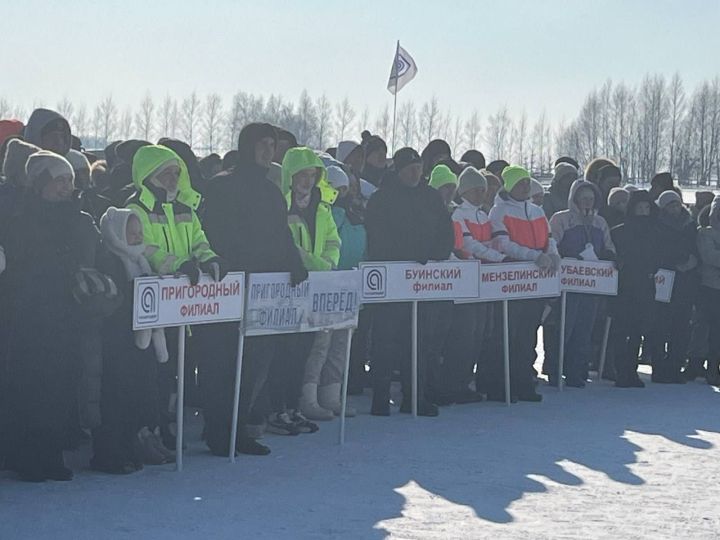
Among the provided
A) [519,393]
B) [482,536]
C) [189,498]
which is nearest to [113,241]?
[189,498]

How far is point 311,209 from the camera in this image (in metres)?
10.3

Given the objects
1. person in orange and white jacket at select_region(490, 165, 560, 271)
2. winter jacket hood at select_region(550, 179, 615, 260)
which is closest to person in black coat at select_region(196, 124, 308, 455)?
person in orange and white jacket at select_region(490, 165, 560, 271)

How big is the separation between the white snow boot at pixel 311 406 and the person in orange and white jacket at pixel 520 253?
2.04 meters

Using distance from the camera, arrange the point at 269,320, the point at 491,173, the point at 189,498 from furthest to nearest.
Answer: the point at 491,173, the point at 269,320, the point at 189,498

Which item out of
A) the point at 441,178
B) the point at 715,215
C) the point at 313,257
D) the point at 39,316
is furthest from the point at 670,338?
the point at 39,316

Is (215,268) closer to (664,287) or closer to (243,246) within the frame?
(243,246)

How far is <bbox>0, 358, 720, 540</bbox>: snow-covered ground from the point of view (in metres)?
7.38

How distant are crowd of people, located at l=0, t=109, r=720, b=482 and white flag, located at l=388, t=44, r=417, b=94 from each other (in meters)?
14.7

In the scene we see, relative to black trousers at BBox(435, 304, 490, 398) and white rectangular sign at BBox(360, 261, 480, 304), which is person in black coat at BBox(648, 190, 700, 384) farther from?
white rectangular sign at BBox(360, 261, 480, 304)

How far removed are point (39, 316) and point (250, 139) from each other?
2098 mm

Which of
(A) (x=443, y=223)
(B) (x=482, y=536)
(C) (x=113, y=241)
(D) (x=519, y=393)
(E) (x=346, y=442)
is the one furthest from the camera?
(D) (x=519, y=393)

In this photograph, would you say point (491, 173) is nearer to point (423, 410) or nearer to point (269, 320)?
point (423, 410)

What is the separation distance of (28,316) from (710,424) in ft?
19.5

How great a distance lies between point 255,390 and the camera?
978 centimetres
